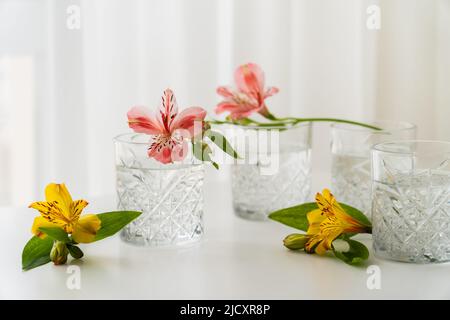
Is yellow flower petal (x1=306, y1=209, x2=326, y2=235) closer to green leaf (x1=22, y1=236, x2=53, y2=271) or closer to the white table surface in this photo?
the white table surface

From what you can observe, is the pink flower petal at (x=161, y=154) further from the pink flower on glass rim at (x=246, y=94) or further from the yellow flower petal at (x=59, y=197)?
the pink flower on glass rim at (x=246, y=94)

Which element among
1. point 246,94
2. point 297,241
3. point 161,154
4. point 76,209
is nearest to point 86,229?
point 76,209

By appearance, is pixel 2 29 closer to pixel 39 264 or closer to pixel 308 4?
pixel 308 4

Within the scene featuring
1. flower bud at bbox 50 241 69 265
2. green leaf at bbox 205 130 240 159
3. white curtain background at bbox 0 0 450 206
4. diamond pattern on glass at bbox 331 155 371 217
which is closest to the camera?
flower bud at bbox 50 241 69 265

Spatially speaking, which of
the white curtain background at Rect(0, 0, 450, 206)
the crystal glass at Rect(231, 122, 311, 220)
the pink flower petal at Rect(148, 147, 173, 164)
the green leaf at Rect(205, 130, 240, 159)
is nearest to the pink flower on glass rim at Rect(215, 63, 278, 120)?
the crystal glass at Rect(231, 122, 311, 220)

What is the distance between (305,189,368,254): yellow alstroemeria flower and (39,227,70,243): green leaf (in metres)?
0.34

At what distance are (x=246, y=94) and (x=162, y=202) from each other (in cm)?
30

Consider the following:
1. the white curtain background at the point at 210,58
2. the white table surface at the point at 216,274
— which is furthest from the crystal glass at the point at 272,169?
the white curtain background at the point at 210,58

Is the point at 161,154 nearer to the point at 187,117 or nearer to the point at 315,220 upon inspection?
the point at 187,117

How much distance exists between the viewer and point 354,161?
4.08 ft

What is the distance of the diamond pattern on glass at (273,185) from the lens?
1249mm

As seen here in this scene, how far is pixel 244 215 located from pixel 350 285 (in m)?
0.39

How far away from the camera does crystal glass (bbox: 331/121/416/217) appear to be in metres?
1.24

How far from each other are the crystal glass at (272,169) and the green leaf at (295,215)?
0.15 m
